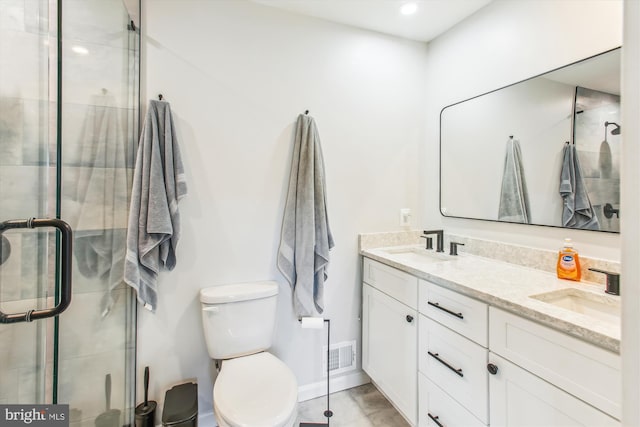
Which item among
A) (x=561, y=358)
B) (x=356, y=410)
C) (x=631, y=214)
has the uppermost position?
(x=631, y=214)

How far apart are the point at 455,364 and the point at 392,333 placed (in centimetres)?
A: 46

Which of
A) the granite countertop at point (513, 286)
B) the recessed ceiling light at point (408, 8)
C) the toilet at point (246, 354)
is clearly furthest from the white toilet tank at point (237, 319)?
the recessed ceiling light at point (408, 8)

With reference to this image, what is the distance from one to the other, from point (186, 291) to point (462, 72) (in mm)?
2196

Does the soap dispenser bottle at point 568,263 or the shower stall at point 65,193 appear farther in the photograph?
the soap dispenser bottle at point 568,263

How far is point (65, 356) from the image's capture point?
1.01 meters

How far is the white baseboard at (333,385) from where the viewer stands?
2.00 m

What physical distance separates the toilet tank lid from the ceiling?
1666 mm

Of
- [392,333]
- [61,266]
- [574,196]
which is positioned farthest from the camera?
[392,333]

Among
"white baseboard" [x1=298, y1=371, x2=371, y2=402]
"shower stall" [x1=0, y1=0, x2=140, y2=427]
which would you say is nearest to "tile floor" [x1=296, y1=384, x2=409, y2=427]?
"white baseboard" [x1=298, y1=371, x2=371, y2=402]

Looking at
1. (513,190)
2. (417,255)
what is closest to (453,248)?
(417,255)

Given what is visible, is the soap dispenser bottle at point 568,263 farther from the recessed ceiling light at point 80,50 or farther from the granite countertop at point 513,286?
the recessed ceiling light at point 80,50

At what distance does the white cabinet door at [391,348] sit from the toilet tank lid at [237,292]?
2.20 ft

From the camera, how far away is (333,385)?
6.79ft

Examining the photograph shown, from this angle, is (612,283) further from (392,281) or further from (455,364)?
(392,281)
